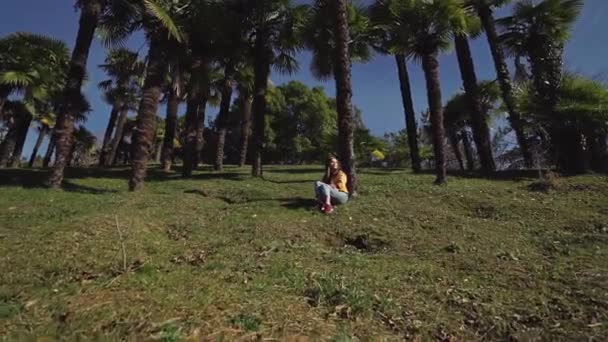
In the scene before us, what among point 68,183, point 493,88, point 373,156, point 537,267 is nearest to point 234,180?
point 68,183

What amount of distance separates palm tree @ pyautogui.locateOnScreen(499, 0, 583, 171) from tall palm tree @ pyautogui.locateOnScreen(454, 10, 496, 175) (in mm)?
1487

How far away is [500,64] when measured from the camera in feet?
67.5

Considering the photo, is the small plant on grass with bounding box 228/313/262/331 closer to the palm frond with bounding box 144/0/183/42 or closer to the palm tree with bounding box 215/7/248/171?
the palm frond with bounding box 144/0/183/42

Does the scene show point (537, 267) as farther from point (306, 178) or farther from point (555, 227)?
point (306, 178)

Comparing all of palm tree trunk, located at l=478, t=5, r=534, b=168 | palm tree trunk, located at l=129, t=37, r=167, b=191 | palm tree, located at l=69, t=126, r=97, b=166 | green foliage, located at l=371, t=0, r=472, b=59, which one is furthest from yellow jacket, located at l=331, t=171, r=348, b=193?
palm tree, located at l=69, t=126, r=97, b=166

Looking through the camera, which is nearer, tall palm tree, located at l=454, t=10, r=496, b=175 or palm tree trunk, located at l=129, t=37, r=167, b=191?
palm tree trunk, located at l=129, t=37, r=167, b=191

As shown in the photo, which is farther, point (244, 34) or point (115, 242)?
point (244, 34)

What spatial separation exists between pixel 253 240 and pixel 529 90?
12906 millimetres

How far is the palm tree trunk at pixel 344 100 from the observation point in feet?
40.1

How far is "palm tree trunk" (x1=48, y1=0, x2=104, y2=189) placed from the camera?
47.6 feet

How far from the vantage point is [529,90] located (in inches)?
695

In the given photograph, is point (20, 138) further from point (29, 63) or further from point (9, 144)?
point (29, 63)

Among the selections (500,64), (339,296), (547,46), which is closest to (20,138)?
(500,64)

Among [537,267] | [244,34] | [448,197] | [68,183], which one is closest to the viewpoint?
[537,267]
